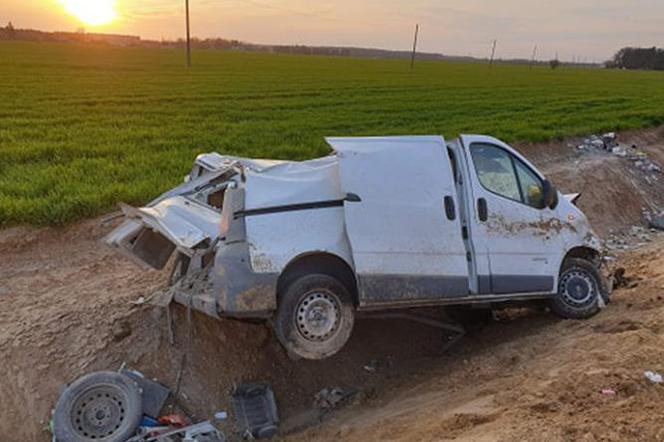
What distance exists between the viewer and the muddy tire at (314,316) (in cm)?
497

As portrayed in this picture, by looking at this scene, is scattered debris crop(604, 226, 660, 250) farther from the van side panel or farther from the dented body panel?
the van side panel

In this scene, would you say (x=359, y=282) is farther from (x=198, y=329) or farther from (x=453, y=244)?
(x=198, y=329)

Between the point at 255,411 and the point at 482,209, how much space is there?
274cm

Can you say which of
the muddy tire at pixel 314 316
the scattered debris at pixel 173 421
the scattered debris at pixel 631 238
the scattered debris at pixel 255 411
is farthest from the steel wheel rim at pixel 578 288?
the scattered debris at pixel 631 238

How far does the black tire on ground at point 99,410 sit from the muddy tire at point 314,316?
4.38 feet

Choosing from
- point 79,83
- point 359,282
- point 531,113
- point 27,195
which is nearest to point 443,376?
point 359,282

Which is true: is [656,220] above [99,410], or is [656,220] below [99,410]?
below

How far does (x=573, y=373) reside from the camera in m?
4.74

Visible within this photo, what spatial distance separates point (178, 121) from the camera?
18516mm

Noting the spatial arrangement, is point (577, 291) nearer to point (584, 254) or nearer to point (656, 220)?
point (584, 254)

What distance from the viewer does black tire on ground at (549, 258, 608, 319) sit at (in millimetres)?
6453

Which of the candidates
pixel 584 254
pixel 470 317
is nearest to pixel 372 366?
pixel 470 317

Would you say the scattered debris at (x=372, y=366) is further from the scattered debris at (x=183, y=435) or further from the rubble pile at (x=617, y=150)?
the rubble pile at (x=617, y=150)

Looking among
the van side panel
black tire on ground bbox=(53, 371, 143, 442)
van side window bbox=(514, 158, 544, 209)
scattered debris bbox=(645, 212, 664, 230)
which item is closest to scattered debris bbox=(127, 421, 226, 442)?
black tire on ground bbox=(53, 371, 143, 442)
